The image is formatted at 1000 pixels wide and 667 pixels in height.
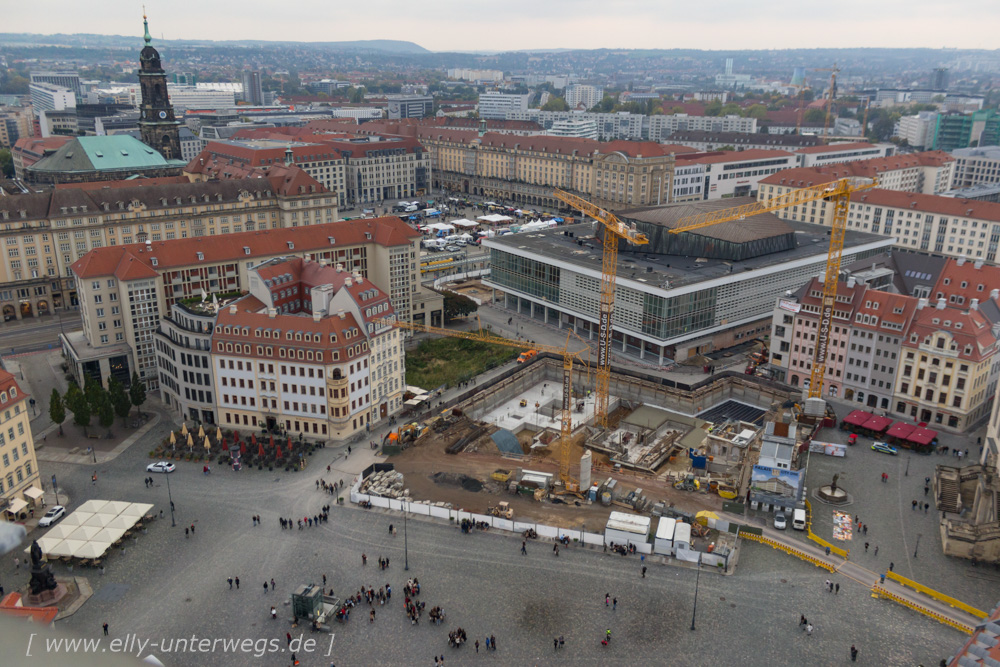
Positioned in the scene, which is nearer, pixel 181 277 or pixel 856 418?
pixel 856 418

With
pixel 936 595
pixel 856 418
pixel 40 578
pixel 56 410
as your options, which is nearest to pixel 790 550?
pixel 936 595

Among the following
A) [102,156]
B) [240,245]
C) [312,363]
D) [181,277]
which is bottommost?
[312,363]

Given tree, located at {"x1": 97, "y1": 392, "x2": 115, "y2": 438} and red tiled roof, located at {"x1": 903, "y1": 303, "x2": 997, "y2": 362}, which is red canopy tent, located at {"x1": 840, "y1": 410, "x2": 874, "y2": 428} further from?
tree, located at {"x1": 97, "y1": 392, "x2": 115, "y2": 438}

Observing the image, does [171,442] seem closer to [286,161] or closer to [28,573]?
[28,573]

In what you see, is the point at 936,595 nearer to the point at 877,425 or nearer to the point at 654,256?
the point at 877,425

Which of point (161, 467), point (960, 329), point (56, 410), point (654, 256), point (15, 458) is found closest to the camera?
point (15, 458)
